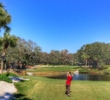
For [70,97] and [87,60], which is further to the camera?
[87,60]

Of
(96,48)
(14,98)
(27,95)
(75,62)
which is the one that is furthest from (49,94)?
(75,62)

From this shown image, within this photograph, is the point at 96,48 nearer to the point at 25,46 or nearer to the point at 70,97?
the point at 25,46

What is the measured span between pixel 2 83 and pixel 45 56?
4886 inches

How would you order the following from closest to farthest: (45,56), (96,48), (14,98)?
(14,98)
(96,48)
(45,56)

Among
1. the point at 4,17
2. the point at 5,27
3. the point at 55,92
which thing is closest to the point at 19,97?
the point at 55,92

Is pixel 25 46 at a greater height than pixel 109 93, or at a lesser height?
greater

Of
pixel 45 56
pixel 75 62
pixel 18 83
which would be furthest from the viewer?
pixel 75 62

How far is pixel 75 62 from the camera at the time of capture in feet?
564

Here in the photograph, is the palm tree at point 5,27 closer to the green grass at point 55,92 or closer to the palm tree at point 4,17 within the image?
the palm tree at point 4,17

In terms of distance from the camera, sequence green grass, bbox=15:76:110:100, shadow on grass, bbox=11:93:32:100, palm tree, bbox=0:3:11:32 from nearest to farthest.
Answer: shadow on grass, bbox=11:93:32:100 < green grass, bbox=15:76:110:100 < palm tree, bbox=0:3:11:32

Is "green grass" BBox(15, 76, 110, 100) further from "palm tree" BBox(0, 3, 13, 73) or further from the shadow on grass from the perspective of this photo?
"palm tree" BBox(0, 3, 13, 73)

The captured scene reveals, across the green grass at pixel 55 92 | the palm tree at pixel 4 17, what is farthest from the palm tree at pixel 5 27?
the green grass at pixel 55 92

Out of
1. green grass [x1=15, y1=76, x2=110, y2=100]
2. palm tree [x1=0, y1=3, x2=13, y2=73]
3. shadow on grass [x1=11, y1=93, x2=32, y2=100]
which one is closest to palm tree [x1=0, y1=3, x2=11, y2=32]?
palm tree [x1=0, y1=3, x2=13, y2=73]

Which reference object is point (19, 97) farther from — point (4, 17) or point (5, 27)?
point (5, 27)
